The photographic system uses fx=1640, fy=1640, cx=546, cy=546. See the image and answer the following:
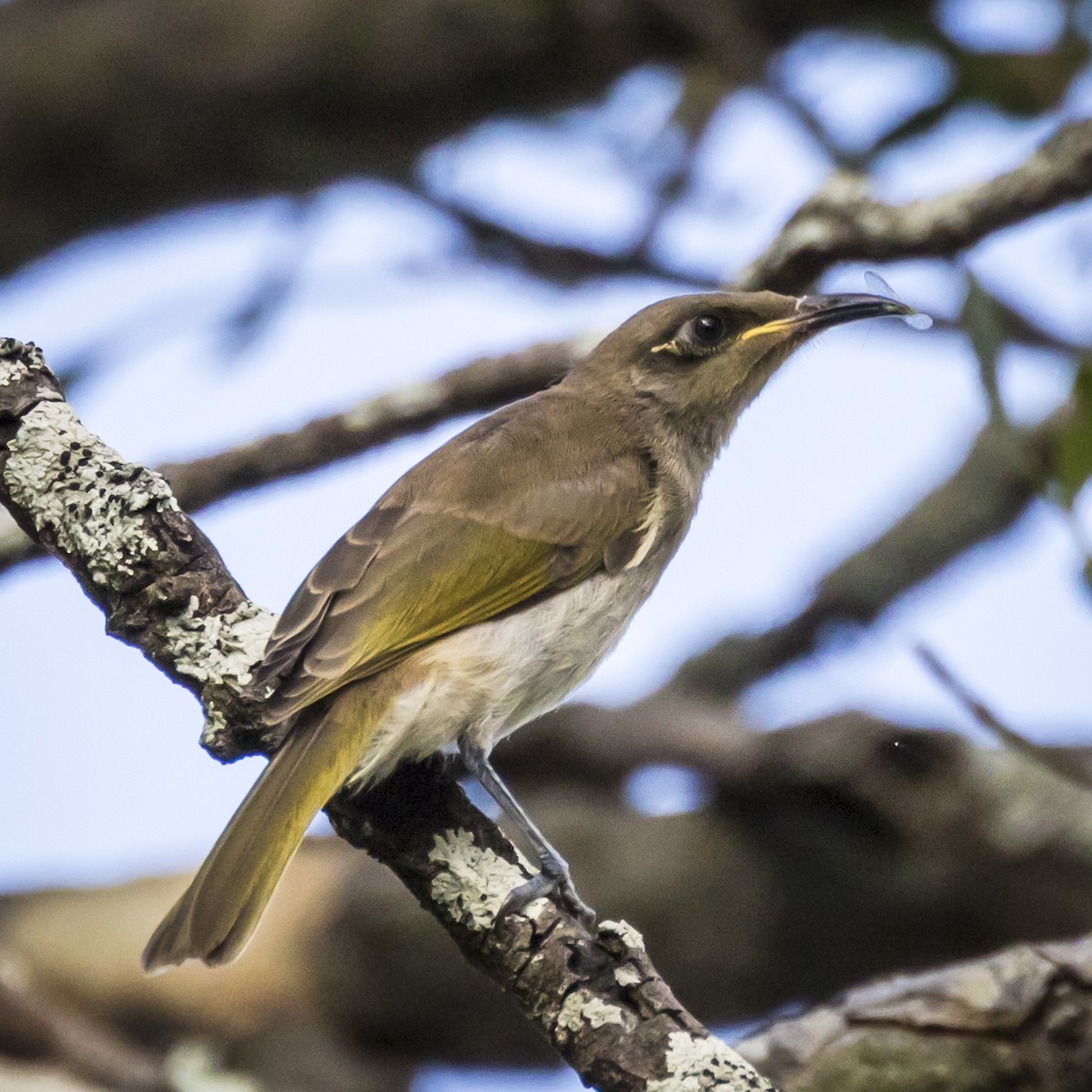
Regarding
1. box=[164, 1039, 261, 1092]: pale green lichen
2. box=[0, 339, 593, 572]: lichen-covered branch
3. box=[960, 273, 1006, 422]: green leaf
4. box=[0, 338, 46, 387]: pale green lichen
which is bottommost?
box=[164, 1039, 261, 1092]: pale green lichen

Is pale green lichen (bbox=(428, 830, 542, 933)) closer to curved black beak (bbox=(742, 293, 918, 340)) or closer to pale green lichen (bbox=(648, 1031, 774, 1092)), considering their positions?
pale green lichen (bbox=(648, 1031, 774, 1092))

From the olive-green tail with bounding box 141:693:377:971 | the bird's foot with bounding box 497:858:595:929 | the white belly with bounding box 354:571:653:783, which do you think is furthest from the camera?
the white belly with bounding box 354:571:653:783

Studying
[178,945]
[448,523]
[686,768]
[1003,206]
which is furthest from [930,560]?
[178,945]

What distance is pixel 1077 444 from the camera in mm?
3662

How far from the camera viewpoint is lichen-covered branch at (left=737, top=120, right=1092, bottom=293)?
3887 millimetres

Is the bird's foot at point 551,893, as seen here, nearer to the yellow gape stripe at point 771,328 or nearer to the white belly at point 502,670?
the white belly at point 502,670

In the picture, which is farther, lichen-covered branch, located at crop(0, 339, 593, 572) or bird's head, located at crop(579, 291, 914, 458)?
bird's head, located at crop(579, 291, 914, 458)

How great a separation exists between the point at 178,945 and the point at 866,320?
244 centimetres

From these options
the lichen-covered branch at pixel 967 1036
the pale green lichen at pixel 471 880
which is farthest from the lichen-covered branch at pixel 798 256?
the lichen-covered branch at pixel 967 1036

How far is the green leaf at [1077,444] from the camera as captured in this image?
11.9 ft

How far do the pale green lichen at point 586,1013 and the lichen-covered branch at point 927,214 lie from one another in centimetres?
220

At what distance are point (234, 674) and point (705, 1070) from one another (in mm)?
1165

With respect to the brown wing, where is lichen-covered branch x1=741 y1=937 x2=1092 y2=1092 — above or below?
below

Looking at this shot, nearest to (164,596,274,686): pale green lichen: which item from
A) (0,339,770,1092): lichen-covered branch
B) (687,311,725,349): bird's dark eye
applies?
(0,339,770,1092): lichen-covered branch
